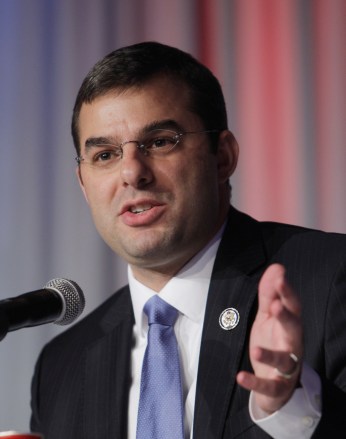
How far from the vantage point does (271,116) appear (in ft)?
9.96

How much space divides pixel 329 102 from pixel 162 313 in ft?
3.62

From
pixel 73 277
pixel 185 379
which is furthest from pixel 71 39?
pixel 185 379

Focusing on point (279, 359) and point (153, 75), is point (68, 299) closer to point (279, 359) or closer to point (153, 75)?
point (279, 359)

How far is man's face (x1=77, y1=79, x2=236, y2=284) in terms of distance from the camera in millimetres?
2225

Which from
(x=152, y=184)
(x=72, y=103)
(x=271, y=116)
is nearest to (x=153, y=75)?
(x=152, y=184)

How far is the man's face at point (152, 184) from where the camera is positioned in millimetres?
2225

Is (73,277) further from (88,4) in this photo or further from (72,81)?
(88,4)

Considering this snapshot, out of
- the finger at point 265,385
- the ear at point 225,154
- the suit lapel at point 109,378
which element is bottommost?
the suit lapel at point 109,378

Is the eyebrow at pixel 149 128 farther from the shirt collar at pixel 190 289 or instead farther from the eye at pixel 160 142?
the shirt collar at pixel 190 289

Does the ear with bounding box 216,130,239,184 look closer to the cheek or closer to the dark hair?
the dark hair

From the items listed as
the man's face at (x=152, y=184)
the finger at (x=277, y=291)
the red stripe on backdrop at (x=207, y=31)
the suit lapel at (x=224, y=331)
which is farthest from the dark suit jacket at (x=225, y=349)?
the red stripe on backdrop at (x=207, y=31)

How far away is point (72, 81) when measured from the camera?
11.0 ft

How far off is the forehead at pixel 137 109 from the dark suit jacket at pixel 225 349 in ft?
1.19

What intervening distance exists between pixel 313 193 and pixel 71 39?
1.21 meters
